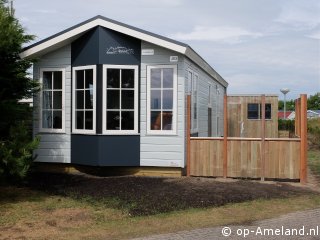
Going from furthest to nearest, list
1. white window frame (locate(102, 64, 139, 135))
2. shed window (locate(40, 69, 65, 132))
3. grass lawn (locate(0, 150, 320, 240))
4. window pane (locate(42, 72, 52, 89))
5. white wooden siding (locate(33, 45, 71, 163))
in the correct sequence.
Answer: window pane (locate(42, 72, 52, 89)) < shed window (locate(40, 69, 65, 132)) < white wooden siding (locate(33, 45, 71, 163)) < white window frame (locate(102, 64, 139, 135)) < grass lawn (locate(0, 150, 320, 240))

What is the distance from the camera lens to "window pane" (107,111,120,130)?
40.6 ft

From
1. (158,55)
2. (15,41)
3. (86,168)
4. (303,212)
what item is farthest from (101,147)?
(303,212)

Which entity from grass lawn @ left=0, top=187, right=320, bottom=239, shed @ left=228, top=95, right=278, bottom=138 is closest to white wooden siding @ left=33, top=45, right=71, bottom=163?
grass lawn @ left=0, top=187, right=320, bottom=239

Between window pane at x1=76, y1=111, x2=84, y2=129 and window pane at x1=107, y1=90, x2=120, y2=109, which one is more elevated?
window pane at x1=107, y1=90, x2=120, y2=109

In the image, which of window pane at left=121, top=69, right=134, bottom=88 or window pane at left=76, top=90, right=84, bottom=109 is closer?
Result: window pane at left=121, top=69, right=134, bottom=88

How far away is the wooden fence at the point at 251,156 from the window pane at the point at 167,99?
669 millimetres

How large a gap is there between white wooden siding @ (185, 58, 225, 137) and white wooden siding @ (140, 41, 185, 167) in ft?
1.76

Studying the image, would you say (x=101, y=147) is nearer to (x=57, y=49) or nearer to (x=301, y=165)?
(x=57, y=49)

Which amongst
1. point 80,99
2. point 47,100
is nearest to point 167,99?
point 80,99

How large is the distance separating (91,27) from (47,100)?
8.42 feet

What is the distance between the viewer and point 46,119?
13352 millimetres

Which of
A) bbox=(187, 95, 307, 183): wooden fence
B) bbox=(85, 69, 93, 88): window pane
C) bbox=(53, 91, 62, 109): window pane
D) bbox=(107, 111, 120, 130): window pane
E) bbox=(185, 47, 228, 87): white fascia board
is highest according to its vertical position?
bbox=(185, 47, 228, 87): white fascia board

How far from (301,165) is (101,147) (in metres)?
5.17

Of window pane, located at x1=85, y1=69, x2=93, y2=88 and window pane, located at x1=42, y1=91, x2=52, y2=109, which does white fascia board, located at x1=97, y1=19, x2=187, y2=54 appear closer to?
window pane, located at x1=85, y1=69, x2=93, y2=88
